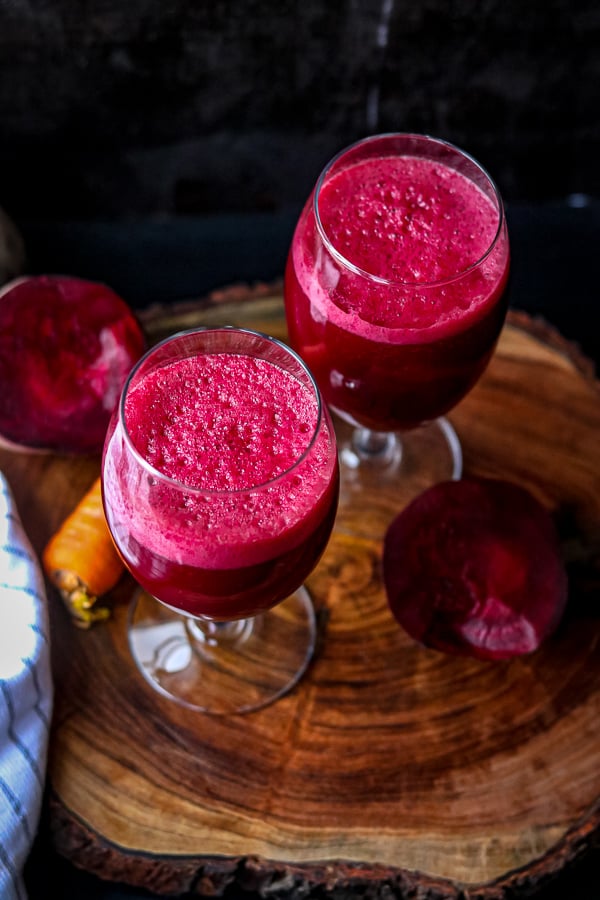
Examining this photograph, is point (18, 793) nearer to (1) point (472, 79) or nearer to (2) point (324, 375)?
(2) point (324, 375)

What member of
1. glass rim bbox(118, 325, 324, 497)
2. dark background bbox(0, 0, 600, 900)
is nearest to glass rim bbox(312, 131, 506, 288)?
glass rim bbox(118, 325, 324, 497)

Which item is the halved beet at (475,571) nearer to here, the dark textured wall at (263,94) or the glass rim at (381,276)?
the glass rim at (381,276)

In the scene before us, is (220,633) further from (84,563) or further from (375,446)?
(375,446)

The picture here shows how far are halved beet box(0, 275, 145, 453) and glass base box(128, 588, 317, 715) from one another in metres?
0.24

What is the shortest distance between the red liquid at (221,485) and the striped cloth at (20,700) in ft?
0.71

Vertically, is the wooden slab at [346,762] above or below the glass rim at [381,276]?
below

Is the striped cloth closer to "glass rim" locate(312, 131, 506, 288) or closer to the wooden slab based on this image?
the wooden slab

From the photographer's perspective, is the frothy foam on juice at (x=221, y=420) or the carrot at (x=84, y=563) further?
the carrot at (x=84, y=563)

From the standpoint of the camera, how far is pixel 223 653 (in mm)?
1281

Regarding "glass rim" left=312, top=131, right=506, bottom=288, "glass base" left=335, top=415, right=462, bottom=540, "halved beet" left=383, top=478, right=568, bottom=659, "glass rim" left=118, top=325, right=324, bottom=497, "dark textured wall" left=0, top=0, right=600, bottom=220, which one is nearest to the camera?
"glass rim" left=118, top=325, right=324, bottom=497

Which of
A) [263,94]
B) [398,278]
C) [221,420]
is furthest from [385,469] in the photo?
[263,94]

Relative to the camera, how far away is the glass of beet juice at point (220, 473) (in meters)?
0.93

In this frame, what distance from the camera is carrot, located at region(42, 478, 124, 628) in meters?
1.26

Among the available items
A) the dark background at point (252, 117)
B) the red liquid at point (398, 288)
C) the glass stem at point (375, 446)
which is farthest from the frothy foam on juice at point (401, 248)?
the dark background at point (252, 117)
